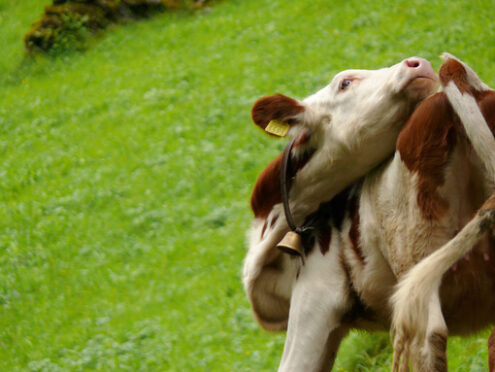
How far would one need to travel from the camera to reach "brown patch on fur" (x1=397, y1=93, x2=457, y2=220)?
2590 millimetres

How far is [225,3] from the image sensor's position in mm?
14016

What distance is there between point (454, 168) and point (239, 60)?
28.8ft

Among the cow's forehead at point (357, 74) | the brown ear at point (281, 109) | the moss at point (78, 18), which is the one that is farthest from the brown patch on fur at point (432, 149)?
the moss at point (78, 18)

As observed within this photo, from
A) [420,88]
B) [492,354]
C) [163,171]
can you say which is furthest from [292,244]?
[163,171]

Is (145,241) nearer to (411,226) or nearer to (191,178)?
(191,178)

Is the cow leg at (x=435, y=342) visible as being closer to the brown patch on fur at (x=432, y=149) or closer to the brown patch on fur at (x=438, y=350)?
the brown patch on fur at (x=438, y=350)

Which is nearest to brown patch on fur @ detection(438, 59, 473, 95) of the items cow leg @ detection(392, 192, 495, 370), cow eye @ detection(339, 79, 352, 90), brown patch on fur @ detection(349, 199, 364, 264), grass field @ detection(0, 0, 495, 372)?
cow leg @ detection(392, 192, 495, 370)

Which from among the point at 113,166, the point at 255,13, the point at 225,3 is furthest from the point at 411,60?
the point at 225,3

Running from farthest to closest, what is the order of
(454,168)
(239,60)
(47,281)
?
(239,60) < (47,281) < (454,168)

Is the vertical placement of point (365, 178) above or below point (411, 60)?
below

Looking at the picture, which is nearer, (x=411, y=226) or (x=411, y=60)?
(x=411, y=226)

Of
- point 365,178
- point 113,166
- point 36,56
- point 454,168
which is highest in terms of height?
point 454,168

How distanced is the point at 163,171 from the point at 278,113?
221 inches

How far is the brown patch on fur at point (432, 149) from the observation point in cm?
259
